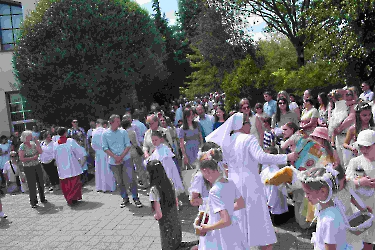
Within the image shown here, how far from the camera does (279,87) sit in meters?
17.3

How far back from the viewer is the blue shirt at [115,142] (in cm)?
812

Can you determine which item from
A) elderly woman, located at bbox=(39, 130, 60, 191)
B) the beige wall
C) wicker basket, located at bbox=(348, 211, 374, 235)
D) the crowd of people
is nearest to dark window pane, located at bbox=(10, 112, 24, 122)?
the beige wall

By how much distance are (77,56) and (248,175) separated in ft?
48.3

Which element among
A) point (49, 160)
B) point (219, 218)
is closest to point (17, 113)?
point (49, 160)

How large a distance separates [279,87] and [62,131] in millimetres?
11213

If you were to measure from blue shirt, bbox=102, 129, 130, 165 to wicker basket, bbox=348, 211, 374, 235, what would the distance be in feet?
18.3

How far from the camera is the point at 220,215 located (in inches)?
134

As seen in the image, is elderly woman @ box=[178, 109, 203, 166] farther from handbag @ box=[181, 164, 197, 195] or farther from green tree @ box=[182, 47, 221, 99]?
green tree @ box=[182, 47, 221, 99]

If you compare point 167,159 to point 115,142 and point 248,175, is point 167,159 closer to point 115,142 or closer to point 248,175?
point 115,142

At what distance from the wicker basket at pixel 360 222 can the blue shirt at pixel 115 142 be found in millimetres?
5588

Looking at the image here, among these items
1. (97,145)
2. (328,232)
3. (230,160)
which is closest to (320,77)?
(97,145)

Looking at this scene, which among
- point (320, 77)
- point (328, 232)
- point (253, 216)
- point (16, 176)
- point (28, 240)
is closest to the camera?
point (328, 232)

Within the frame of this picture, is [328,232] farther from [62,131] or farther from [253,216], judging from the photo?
[62,131]

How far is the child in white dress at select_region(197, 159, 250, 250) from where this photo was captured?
134 inches
